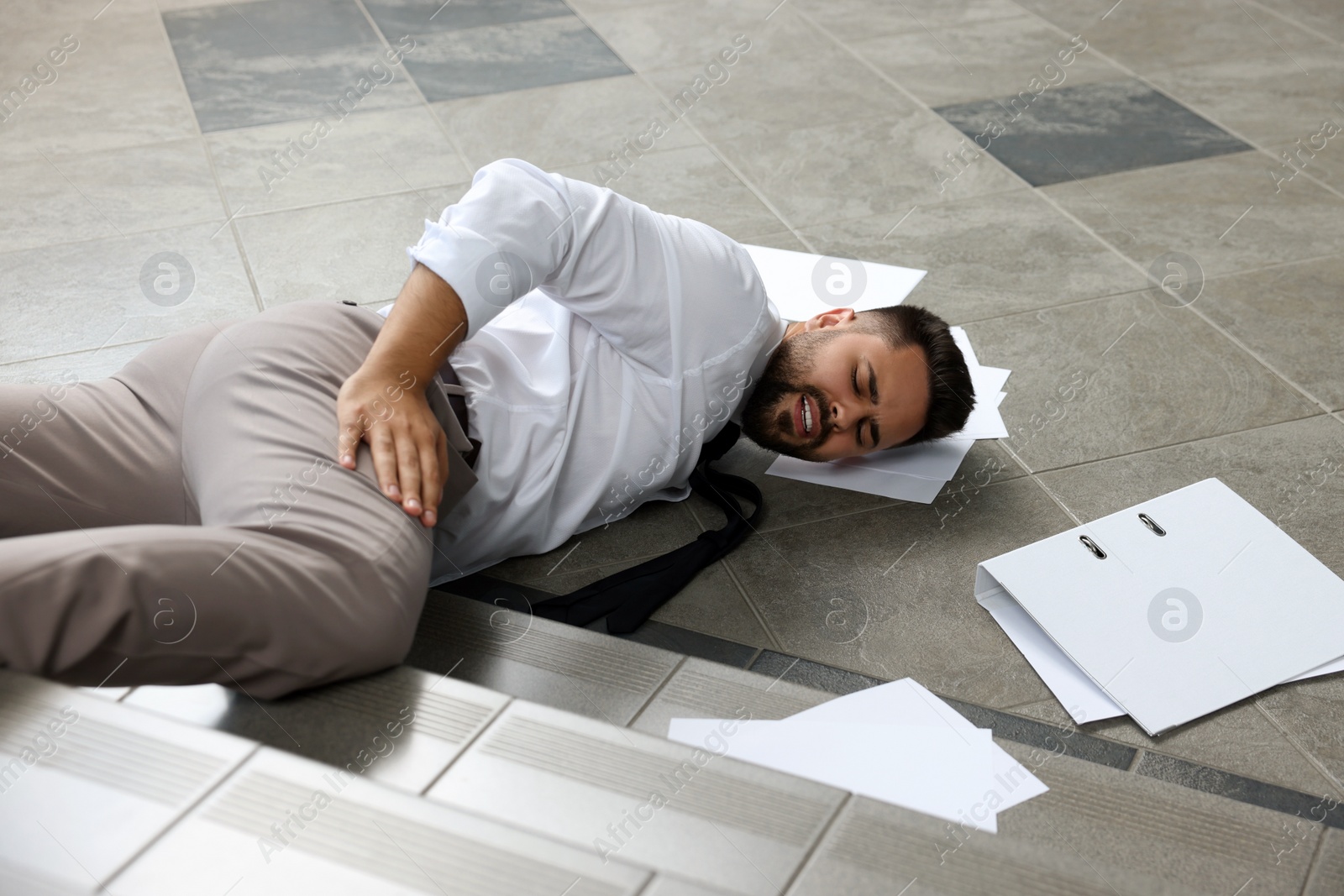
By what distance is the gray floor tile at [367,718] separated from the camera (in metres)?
1.35

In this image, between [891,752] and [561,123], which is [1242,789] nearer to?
[891,752]

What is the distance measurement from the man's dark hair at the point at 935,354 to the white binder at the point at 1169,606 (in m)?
0.31

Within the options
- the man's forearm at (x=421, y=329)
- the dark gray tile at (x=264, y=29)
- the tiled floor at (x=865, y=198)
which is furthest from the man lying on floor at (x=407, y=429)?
the dark gray tile at (x=264, y=29)

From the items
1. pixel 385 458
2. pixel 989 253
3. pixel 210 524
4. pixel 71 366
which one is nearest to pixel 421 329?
pixel 385 458

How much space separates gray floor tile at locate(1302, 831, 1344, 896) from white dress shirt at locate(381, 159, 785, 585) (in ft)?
3.81

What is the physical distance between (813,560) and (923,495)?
0.32 meters

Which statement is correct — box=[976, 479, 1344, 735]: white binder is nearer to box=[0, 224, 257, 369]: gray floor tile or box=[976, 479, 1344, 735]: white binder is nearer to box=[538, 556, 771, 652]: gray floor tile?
box=[538, 556, 771, 652]: gray floor tile

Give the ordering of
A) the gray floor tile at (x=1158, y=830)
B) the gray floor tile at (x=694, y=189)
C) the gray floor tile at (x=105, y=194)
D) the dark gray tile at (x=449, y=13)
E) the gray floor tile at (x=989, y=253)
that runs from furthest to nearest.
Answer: the dark gray tile at (x=449, y=13), the gray floor tile at (x=694, y=189), the gray floor tile at (x=105, y=194), the gray floor tile at (x=989, y=253), the gray floor tile at (x=1158, y=830)

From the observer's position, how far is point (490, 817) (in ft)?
4.07

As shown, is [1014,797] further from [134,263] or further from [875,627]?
[134,263]

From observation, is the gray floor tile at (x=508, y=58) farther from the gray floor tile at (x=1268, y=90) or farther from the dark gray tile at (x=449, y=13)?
the gray floor tile at (x=1268, y=90)

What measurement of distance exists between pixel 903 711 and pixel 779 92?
281 centimetres

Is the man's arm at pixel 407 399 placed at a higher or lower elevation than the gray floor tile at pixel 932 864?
higher

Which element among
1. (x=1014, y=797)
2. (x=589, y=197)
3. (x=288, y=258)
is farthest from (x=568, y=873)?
(x=288, y=258)
